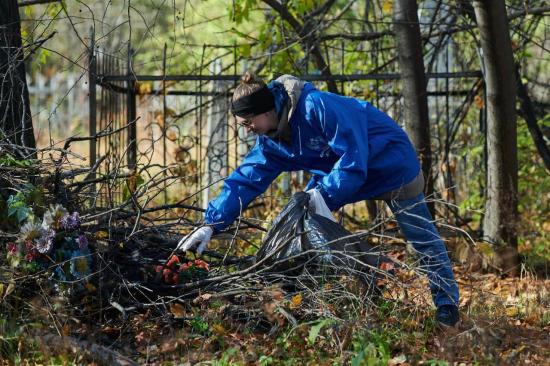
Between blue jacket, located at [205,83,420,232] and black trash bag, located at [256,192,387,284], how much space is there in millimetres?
134

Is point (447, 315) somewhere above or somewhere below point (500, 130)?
below

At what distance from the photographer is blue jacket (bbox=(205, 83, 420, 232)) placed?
162 inches

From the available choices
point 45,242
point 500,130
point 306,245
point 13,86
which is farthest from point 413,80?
point 45,242

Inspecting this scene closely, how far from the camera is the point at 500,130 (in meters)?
6.27

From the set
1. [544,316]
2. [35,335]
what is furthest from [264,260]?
[544,316]

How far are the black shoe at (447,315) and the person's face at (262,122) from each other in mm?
1275

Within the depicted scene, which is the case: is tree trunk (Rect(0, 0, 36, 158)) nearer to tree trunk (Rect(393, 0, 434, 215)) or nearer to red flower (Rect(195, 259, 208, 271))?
red flower (Rect(195, 259, 208, 271))

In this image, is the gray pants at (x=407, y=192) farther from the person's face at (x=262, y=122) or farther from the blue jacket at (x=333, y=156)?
the person's face at (x=262, y=122)

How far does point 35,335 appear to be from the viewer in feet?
12.4

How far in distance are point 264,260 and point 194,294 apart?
1.62ft

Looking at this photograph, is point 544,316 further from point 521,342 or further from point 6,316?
point 6,316

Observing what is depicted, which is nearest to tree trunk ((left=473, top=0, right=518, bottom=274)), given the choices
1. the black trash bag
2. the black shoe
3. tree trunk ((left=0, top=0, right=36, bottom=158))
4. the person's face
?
the black shoe

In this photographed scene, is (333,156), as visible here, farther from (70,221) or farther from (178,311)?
(70,221)

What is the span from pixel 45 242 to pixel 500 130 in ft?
11.8
